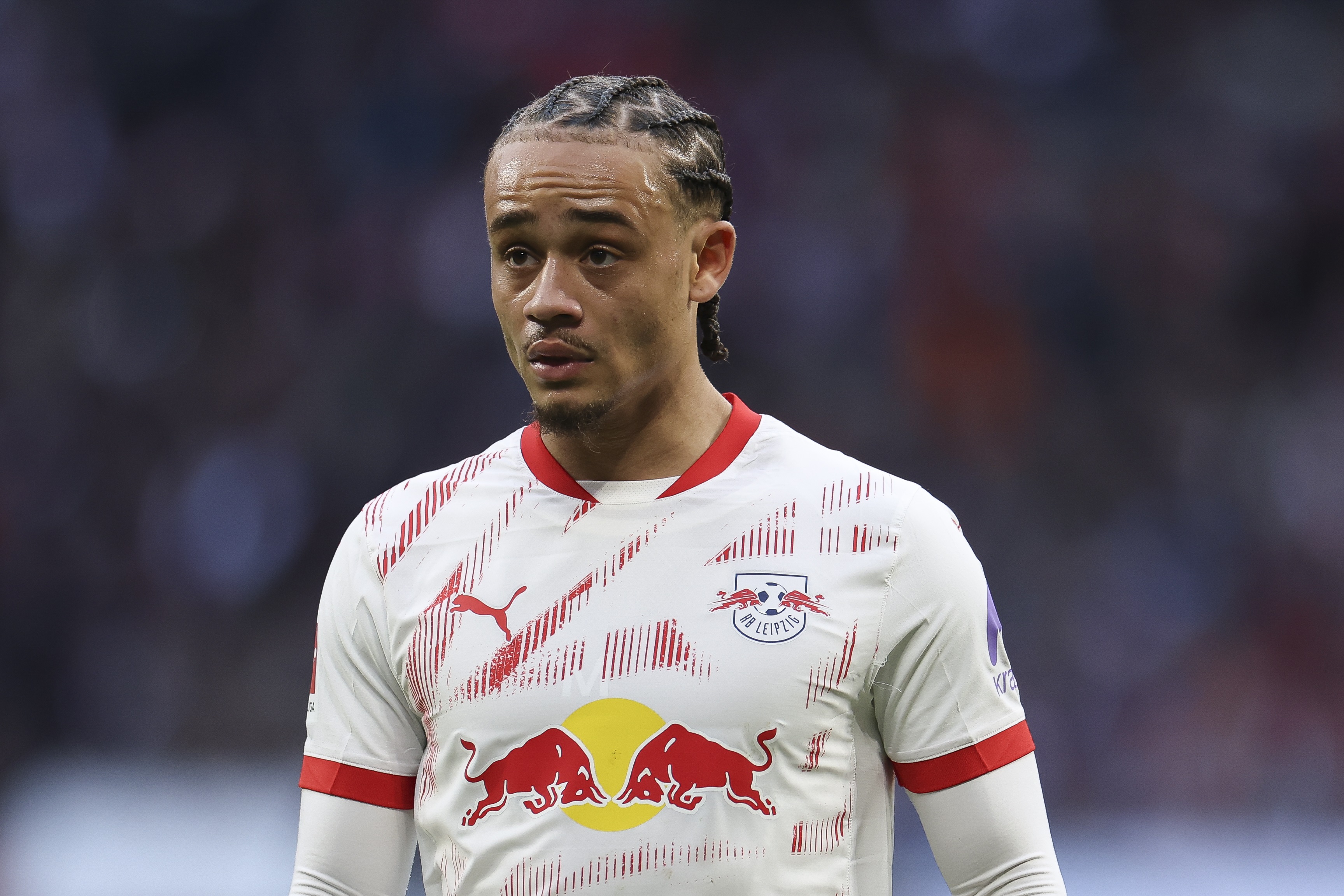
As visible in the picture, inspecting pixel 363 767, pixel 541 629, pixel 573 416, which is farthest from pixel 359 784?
pixel 573 416

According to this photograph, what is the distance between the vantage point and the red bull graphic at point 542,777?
1656mm

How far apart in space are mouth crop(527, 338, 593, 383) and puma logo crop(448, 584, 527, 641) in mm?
286

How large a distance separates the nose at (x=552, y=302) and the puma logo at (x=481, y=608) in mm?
357

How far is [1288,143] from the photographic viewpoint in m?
5.75

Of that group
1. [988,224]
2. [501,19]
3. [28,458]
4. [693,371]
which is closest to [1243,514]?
[988,224]

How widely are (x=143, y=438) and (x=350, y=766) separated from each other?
4.16 m

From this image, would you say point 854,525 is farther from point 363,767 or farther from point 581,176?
point 363,767

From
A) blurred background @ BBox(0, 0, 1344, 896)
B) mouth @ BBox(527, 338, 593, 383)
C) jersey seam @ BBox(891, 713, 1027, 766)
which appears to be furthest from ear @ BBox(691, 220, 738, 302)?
blurred background @ BBox(0, 0, 1344, 896)

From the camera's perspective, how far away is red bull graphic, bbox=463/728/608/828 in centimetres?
166

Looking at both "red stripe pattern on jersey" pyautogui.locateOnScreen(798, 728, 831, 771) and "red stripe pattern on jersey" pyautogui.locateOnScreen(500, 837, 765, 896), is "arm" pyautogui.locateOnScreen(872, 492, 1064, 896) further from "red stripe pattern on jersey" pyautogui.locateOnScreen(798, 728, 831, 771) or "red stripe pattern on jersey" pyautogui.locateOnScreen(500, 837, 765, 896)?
"red stripe pattern on jersey" pyautogui.locateOnScreen(500, 837, 765, 896)

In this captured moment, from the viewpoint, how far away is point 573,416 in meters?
1.75

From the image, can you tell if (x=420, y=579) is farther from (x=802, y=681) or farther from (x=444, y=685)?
(x=802, y=681)

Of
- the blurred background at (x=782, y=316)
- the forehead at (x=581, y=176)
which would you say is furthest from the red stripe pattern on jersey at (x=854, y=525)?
the blurred background at (x=782, y=316)

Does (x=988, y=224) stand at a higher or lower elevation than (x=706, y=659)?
higher
